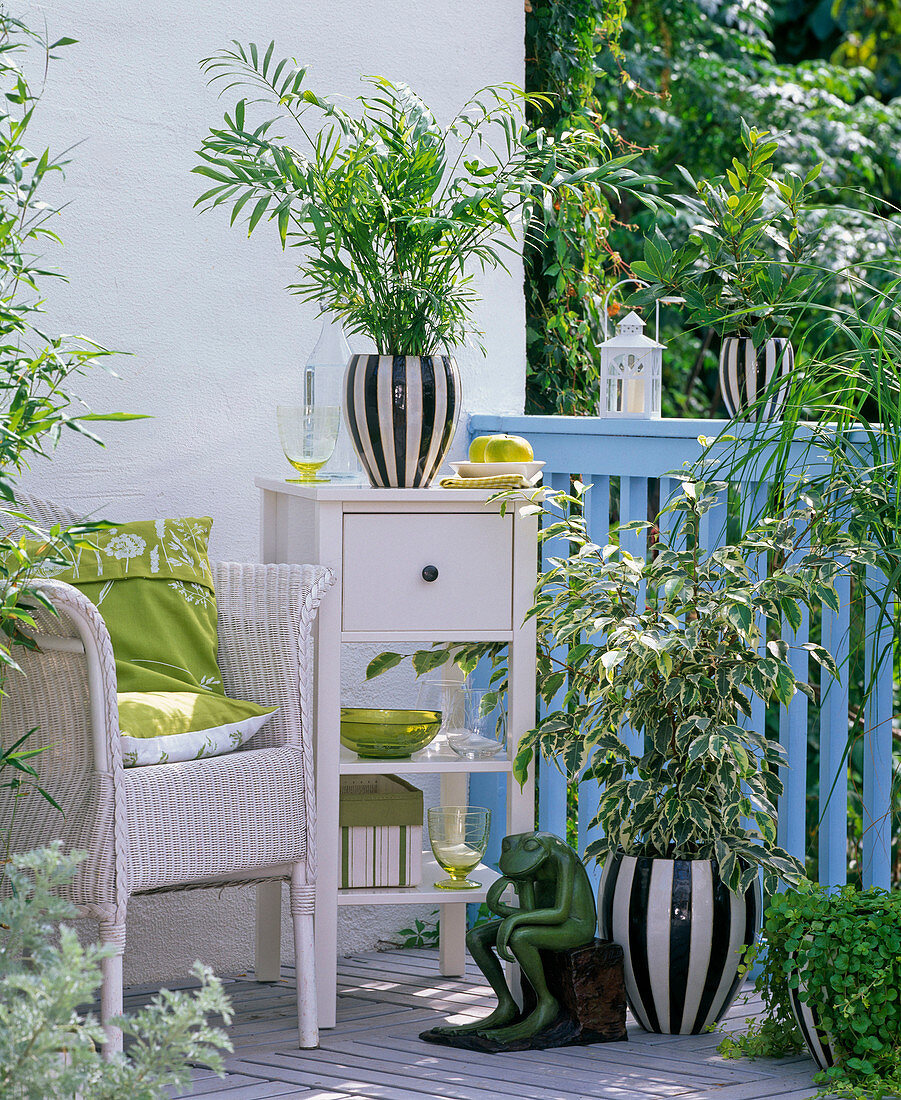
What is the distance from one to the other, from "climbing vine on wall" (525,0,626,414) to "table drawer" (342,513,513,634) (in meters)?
1.11

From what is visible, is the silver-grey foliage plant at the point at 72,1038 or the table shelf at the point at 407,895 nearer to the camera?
the silver-grey foliage plant at the point at 72,1038

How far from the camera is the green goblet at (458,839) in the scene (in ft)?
8.59

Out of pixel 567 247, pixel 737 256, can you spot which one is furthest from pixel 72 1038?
pixel 567 247

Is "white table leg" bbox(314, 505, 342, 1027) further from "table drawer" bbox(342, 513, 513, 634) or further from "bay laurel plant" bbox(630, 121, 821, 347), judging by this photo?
"bay laurel plant" bbox(630, 121, 821, 347)

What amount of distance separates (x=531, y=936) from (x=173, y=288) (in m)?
1.40

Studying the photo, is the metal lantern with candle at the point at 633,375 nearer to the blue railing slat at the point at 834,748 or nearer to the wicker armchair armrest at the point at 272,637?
the blue railing slat at the point at 834,748

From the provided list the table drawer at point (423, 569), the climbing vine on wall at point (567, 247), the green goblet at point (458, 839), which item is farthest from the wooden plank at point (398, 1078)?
the climbing vine on wall at point (567, 247)

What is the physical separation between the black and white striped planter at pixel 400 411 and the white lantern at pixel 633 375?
1.57ft

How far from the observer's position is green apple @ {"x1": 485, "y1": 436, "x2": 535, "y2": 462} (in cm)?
264

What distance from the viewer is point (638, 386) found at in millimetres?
2896

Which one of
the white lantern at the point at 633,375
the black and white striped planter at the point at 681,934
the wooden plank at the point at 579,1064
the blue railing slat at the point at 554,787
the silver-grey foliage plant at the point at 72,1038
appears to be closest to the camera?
the silver-grey foliage plant at the point at 72,1038

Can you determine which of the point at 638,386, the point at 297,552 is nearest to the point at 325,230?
the point at 297,552

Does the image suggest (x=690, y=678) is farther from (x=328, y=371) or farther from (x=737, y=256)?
(x=328, y=371)

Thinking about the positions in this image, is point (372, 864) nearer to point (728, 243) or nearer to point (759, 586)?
point (759, 586)
